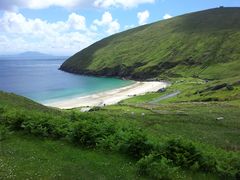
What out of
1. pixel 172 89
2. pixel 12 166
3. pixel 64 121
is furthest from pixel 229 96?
pixel 12 166

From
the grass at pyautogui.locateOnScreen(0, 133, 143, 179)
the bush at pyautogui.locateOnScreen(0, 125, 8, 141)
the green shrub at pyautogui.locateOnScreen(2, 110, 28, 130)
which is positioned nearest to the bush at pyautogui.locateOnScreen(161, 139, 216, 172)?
the grass at pyautogui.locateOnScreen(0, 133, 143, 179)

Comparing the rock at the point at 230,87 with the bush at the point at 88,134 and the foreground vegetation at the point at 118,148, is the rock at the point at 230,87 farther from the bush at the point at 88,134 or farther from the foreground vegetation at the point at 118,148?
the bush at the point at 88,134

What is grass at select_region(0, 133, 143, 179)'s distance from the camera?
2083 cm

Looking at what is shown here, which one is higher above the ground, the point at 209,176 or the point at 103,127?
the point at 103,127

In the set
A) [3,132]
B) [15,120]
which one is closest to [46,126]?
[15,120]

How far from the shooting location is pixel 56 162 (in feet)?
75.2

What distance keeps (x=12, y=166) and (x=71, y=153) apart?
16.0 feet

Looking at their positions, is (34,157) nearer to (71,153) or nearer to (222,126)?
(71,153)

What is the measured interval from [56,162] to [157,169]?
6783 millimetres

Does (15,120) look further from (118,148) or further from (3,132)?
(118,148)

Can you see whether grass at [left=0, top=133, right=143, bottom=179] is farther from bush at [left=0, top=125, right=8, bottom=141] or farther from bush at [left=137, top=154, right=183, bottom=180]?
bush at [left=137, top=154, right=183, bottom=180]

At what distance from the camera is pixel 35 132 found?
94.0 feet

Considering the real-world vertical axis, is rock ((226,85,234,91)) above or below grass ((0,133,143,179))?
below

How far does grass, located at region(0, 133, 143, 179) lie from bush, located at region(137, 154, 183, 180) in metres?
0.68
